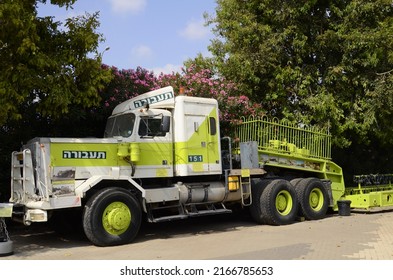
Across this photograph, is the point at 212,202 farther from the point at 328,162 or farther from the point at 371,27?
the point at 371,27

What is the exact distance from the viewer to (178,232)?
11.0 m

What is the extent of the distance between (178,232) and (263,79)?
741 centimetres

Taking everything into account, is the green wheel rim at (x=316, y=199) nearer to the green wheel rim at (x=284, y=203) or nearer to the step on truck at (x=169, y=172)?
the step on truck at (x=169, y=172)

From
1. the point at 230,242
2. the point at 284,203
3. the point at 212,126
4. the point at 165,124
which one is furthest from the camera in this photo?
the point at 284,203

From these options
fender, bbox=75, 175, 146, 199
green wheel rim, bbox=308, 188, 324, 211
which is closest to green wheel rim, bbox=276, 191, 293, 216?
green wheel rim, bbox=308, 188, 324, 211

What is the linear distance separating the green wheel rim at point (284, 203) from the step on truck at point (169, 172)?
3cm

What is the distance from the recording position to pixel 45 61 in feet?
30.7

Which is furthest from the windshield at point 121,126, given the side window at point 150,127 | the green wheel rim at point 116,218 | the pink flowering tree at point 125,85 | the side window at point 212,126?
the side window at point 212,126

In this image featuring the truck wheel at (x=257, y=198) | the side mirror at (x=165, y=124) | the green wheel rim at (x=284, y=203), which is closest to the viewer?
the side mirror at (x=165, y=124)

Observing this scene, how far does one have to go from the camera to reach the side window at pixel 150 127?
1021cm

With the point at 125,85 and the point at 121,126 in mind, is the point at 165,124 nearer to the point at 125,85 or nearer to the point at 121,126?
the point at 121,126

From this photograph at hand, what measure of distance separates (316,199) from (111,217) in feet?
21.9

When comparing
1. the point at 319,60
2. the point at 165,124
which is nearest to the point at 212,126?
the point at 165,124
